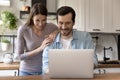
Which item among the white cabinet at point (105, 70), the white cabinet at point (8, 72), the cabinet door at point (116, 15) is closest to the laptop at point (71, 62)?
the white cabinet at point (8, 72)

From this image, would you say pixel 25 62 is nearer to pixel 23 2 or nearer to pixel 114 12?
pixel 23 2

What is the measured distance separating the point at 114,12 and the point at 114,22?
0.52ft

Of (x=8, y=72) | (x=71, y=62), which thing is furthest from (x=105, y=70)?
(x=71, y=62)

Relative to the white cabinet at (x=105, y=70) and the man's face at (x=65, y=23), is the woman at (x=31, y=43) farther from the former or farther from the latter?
the white cabinet at (x=105, y=70)

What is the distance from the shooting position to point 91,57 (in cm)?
148

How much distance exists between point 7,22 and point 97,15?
1.38m

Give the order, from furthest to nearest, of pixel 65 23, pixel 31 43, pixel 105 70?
pixel 105 70
pixel 31 43
pixel 65 23

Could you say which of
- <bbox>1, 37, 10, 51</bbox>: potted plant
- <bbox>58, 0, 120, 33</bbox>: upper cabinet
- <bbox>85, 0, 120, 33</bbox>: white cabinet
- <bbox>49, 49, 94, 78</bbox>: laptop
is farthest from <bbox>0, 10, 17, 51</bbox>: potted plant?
<bbox>49, 49, 94, 78</bbox>: laptop

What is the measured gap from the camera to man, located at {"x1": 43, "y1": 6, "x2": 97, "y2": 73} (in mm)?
1795

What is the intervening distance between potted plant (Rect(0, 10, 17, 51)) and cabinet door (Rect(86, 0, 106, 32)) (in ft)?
3.69

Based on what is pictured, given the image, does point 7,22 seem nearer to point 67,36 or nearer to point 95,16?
point 95,16

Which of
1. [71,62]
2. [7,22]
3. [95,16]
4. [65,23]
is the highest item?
[95,16]

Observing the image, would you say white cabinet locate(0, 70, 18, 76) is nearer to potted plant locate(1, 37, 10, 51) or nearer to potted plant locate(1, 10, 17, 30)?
potted plant locate(1, 37, 10, 51)

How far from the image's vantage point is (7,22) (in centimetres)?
337
